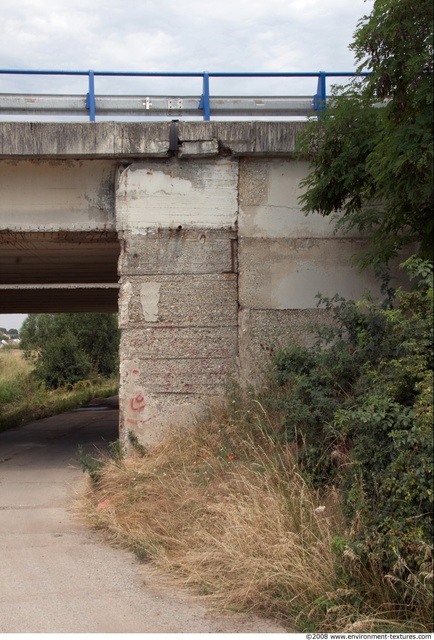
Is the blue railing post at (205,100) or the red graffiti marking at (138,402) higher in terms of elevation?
the blue railing post at (205,100)

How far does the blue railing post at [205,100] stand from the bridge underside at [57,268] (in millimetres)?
1979

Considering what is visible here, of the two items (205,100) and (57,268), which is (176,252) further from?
(57,268)

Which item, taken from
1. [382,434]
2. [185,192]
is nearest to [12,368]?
[185,192]

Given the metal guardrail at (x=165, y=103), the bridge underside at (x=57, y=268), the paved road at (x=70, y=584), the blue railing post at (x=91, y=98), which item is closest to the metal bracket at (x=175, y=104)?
the metal guardrail at (x=165, y=103)

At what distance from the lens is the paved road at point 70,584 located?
421 centimetres

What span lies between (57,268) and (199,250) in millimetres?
5643

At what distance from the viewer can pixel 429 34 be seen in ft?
17.4

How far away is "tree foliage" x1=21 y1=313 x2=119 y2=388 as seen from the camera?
1194 inches

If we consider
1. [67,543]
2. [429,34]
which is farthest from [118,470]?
[429,34]

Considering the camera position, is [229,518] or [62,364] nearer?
[229,518]

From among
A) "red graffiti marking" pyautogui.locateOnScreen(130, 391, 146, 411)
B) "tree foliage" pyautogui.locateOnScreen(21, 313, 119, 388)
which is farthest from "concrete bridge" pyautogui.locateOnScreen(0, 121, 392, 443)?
"tree foliage" pyautogui.locateOnScreen(21, 313, 119, 388)

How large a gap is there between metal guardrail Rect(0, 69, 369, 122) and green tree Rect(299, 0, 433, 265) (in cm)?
169

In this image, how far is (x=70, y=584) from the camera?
5.04 meters

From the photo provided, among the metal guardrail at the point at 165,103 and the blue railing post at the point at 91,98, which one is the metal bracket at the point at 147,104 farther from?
the blue railing post at the point at 91,98
